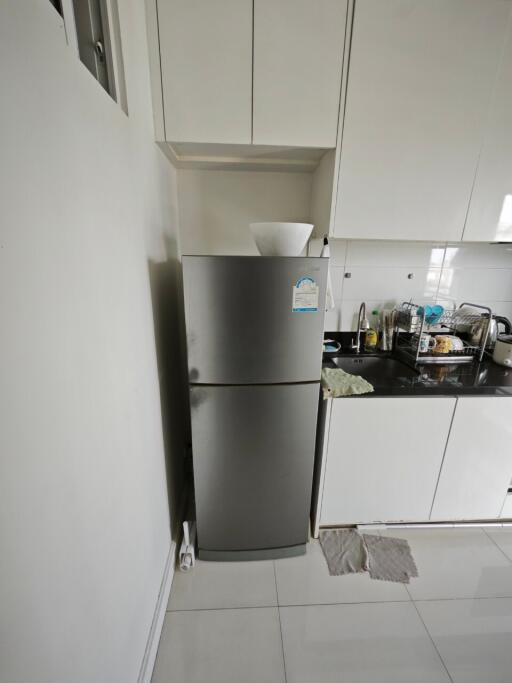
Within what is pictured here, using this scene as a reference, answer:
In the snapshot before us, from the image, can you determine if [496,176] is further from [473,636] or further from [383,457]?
[473,636]

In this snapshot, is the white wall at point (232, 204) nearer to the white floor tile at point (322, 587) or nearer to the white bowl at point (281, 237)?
the white bowl at point (281, 237)

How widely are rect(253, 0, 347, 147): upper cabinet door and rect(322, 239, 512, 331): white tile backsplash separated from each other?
25.0 inches

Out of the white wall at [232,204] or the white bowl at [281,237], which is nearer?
the white bowl at [281,237]

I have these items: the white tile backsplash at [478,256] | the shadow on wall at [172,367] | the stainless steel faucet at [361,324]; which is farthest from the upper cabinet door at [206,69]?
the white tile backsplash at [478,256]

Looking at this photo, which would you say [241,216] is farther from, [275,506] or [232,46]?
[275,506]

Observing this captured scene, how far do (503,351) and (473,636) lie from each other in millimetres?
1294

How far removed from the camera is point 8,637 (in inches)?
17.4

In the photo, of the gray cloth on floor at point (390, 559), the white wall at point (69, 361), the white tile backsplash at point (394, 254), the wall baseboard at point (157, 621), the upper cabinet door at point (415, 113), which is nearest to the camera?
the white wall at point (69, 361)

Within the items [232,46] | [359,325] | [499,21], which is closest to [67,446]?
[232,46]

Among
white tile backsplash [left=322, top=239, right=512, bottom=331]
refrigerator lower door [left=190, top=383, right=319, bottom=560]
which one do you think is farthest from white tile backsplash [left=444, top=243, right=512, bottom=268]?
refrigerator lower door [left=190, top=383, right=319, bottom=560]

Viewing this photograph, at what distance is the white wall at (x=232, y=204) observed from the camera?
164cm

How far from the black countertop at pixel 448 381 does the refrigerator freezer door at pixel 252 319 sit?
0.41 m

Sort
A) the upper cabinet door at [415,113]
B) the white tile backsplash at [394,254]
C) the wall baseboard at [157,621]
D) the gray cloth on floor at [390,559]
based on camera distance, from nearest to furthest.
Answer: the wall baseboard at [157,621] < the upper cabinet door at [415,113] < the gray cloth on floor at [390,559] < the white tile backsplash at [394,254]

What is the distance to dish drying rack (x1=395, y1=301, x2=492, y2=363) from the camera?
1.69 meters
